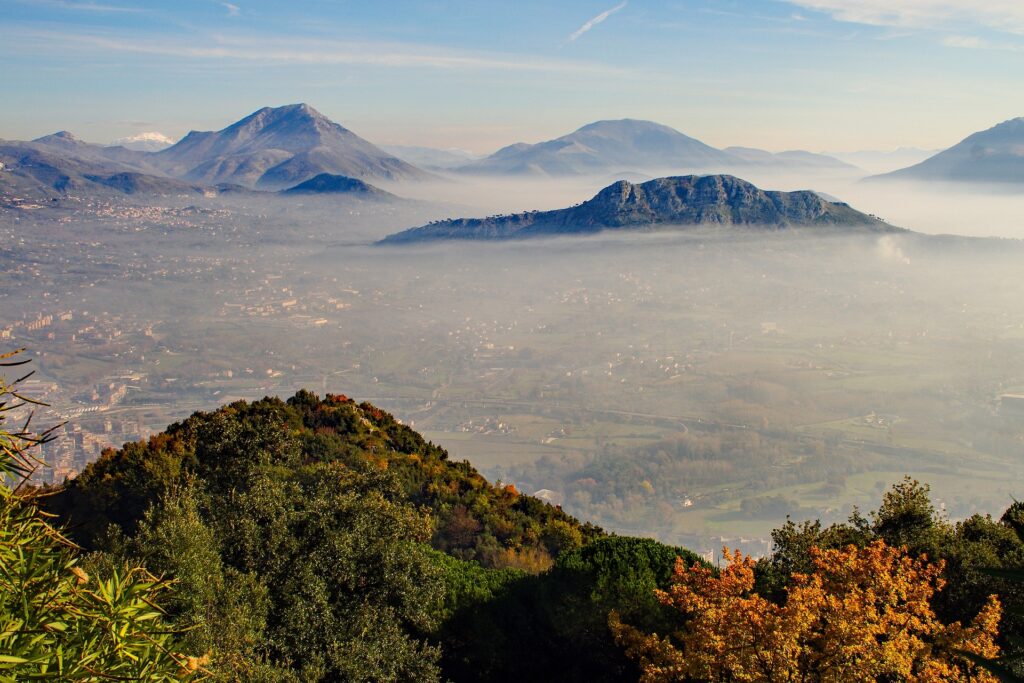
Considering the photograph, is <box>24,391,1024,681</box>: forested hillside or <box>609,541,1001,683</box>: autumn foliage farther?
<box>24,391,1024,681</box>: forested hillside

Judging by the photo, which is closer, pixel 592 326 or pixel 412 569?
pixel 412 569

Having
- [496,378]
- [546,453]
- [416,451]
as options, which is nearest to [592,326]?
[496,378]

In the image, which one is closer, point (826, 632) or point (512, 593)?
point (826, 632)

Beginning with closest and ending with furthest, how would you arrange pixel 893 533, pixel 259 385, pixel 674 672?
pixel 674 672, pixel 893 533, pixel 259 385

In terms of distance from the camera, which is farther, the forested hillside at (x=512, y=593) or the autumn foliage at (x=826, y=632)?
the forested hillside at (x=512, y=593)

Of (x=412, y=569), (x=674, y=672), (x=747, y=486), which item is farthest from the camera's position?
(x=747, y=486)

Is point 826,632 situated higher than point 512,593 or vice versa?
point 826,632

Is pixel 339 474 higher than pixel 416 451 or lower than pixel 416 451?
higher

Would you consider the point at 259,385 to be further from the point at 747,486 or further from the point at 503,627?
the point at 503,627
